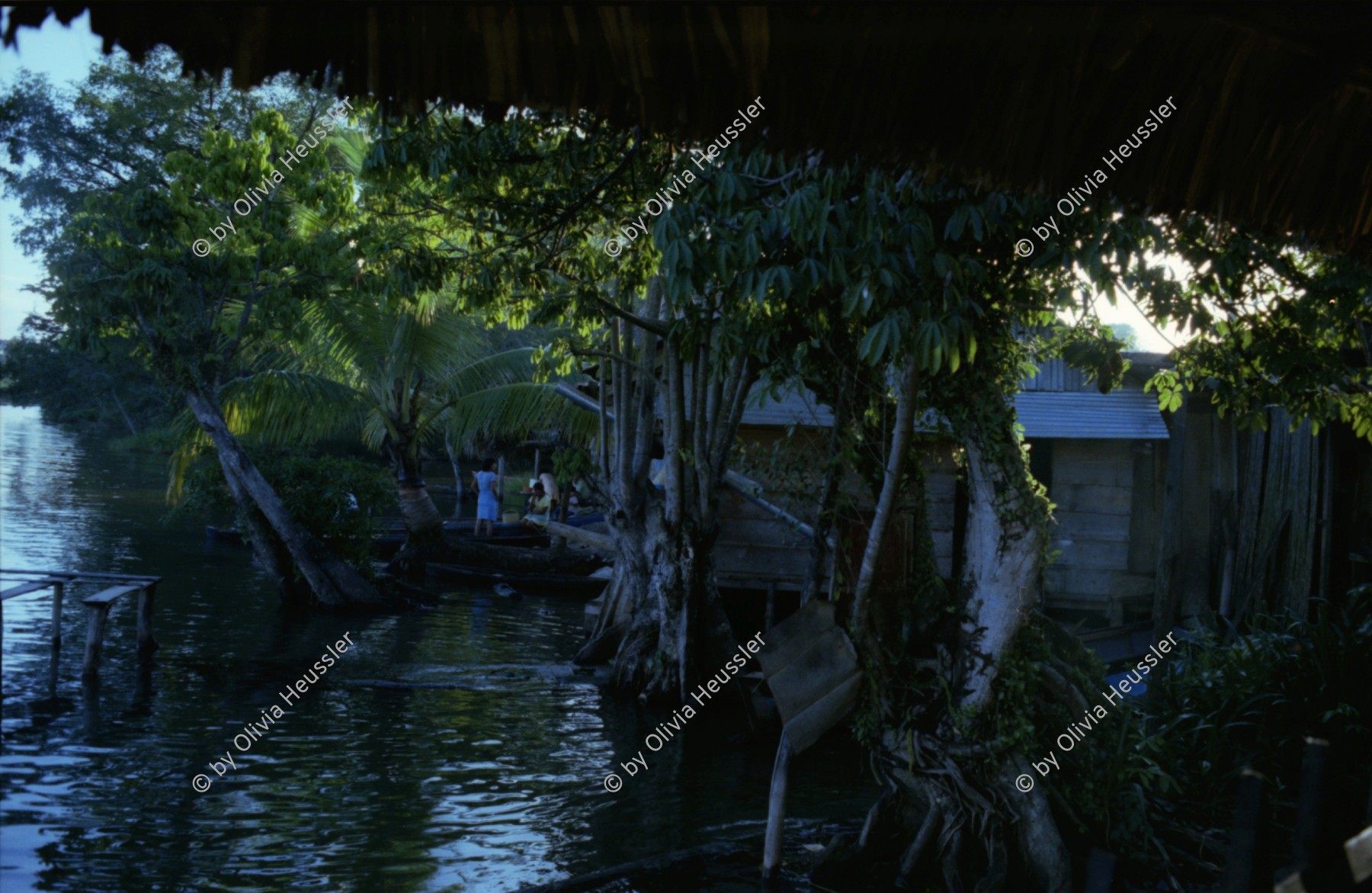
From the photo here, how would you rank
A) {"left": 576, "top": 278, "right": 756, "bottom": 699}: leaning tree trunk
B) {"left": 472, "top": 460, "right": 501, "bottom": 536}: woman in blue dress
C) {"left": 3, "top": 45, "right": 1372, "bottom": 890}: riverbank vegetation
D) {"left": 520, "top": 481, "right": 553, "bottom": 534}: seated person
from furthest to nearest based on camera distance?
{"left": 520, "top": 481, "right": 553, "bottom": 534}: seated person < {"left": 472, "top": 460, "right": 501, "bottom": 536}: woman in blue dress < {"left": 576, "top": 278, "right": 756, "bottom": 699}: leaning tree trunk < {"left": 3, "top": 45, "right": 1372, "bottom": 890}: riverbank vegetation

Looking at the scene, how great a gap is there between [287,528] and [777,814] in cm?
1100

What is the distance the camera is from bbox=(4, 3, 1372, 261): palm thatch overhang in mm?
3424

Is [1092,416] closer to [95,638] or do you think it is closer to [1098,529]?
[1098,529]

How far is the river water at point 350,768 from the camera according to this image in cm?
690

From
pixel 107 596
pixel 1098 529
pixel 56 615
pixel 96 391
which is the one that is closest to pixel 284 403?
pixel 107 596

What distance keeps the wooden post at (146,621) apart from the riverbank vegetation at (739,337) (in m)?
3.36

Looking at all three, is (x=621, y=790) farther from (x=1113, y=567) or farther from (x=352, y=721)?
(x=1113, y=567)

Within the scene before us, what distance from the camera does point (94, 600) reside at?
10930 mm

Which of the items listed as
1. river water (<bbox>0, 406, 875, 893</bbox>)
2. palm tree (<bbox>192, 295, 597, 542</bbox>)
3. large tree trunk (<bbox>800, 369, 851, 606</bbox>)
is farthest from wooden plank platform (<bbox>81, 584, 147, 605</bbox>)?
large tree trunk (<bbox>800, 369, 851, 606</bbox>)

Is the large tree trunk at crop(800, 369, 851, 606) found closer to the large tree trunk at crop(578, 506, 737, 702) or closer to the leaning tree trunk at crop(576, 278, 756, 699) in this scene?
the leaning tree trunk at crop(576, 278, 756, 699)

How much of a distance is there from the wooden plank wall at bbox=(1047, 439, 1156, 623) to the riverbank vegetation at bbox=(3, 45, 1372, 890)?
3.97 metres

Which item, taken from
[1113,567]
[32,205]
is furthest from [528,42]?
[32,205]

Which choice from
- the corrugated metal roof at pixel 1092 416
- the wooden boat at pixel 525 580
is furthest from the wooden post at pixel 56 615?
the corrugated metal roof at pixel 1092 416

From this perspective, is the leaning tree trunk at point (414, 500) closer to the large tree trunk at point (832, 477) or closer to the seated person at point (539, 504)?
the seated person at point (539, 504)
